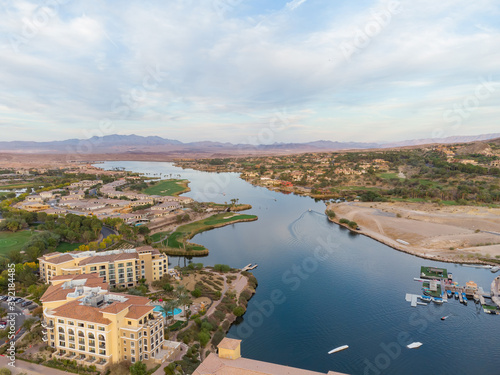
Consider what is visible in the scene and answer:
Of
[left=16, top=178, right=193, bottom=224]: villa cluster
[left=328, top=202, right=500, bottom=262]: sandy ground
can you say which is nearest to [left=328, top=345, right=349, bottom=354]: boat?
[left=328, top=202, right=500, bottom=262]: sandy ground

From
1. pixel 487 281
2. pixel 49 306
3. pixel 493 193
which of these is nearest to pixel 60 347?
pixel 49 306

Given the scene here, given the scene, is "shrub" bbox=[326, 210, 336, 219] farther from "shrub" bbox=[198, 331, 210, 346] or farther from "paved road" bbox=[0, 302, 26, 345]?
"paved road" bbox=[0, 302, 26, 345]

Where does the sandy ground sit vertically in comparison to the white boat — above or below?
above

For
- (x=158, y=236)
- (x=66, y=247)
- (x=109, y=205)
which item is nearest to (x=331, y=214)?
(x=158, y=236)

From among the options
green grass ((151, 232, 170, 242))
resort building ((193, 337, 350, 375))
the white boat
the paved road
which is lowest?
the white boat

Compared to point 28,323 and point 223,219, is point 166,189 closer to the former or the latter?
point 223,219

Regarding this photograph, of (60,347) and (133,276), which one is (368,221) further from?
(60,347)
